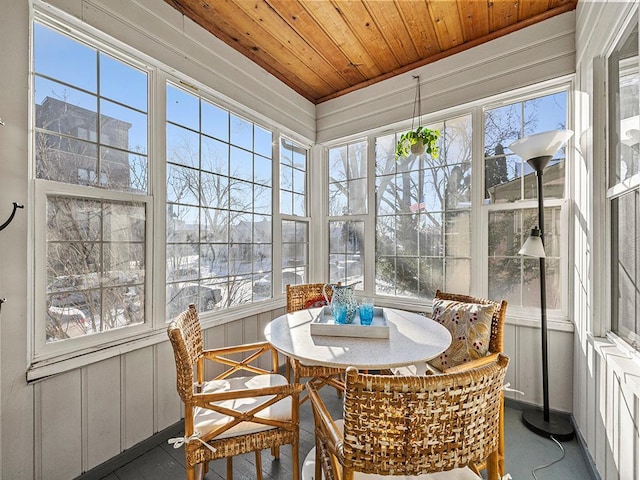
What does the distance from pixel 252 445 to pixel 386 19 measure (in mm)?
2874

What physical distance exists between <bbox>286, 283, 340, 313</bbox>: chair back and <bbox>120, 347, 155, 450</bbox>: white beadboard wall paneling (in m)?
1.10

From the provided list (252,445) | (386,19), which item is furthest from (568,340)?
(386,19)

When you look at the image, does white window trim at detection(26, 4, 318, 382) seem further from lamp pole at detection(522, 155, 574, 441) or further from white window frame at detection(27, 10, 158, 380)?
lamp pole at detection(522, 155, 574, 441)

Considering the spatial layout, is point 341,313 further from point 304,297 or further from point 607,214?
point 607,214

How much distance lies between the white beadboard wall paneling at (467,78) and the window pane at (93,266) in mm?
2376

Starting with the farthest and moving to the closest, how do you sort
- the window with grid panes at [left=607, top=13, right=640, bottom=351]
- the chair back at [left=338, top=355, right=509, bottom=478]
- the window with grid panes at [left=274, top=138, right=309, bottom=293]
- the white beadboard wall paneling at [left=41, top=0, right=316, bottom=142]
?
the window with grid panes at [left=274, top=138, right=309, bottom=293]
the white beadboard wall paneling at [left=41, top=0, right=316, bottom=142]
the window with grid panes at [left=607, top=13, right=640, bottom=351]
the chair back at [left=338, top=355, right=509, bottom=478]

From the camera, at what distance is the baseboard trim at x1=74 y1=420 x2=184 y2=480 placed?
1.66 m

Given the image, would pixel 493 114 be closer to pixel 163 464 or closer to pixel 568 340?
pixel 568 340

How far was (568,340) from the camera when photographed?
86.5 inches

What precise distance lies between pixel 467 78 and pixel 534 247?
1.59 m

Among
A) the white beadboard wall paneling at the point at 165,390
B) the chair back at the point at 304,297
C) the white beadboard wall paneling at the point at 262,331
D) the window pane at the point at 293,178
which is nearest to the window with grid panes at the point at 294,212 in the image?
the window pane at the point at 293,178

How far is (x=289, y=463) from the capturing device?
1799 mm

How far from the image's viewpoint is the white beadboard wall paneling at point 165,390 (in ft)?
6.52

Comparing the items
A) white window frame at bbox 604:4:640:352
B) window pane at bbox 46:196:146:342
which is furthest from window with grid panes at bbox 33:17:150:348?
white window frame at bbox 604:4:640:352
